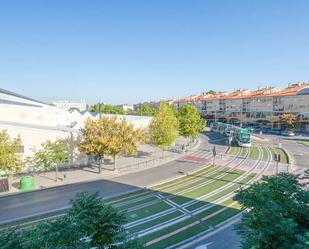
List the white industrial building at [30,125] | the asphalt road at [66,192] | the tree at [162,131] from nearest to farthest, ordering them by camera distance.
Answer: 1. the asphalt road at [66,192]
2. the white industrial building at [30,125]
3. the tree at [162,131]

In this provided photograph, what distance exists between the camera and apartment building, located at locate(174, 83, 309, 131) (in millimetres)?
69062

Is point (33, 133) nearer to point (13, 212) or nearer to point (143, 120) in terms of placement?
point (13, 212)

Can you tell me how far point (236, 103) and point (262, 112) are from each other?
12.0 m

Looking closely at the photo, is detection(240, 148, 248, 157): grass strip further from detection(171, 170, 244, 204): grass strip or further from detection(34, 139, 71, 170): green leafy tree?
detection(34, 139, 71, 170): green leafy tree

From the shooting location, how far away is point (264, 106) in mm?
79188

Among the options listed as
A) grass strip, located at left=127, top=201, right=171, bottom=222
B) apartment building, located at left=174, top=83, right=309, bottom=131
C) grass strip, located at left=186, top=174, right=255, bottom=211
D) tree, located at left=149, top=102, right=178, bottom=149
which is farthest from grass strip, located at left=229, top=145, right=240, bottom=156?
apartment building, located at left=174, top=83, right=309, bottom=131

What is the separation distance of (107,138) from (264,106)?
2656 inches

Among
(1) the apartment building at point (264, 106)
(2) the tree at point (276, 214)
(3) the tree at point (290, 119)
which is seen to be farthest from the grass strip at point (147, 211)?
(1) the apartment building at point (264, 106)

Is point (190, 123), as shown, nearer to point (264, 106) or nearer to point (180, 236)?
point (180, 236)

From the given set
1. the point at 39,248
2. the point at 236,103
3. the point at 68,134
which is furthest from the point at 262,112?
the point at 39,248

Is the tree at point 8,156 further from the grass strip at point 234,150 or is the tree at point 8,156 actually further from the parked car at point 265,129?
the parked car at point 265,129

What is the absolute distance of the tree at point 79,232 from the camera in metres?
5.86

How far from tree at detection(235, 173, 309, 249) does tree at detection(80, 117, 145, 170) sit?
18.3 meters

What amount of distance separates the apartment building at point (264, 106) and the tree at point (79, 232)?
242 feet
